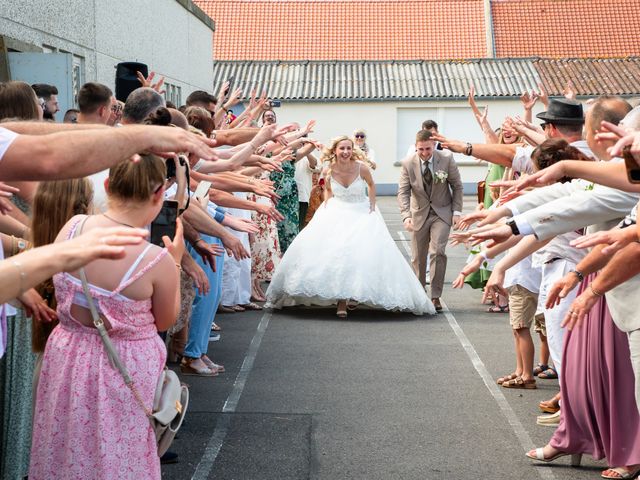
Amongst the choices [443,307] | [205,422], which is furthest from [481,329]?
[205,422]

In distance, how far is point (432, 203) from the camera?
13562 mm

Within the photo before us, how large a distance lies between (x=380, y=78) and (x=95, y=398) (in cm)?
4195

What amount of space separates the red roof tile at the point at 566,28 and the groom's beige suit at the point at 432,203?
38.5 m

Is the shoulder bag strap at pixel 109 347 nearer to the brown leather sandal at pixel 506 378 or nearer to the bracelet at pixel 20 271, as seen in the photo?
the bracelet at pixel 20 271

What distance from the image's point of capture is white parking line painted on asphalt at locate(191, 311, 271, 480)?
21.2 ft

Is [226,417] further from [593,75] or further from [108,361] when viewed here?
[593,75]

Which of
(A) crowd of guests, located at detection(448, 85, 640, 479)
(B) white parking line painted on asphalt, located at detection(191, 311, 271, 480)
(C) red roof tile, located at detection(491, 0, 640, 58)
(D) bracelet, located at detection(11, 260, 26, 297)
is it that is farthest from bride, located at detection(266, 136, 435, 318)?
(C) red roof tile, located at detection(491, 0, 640, 58)

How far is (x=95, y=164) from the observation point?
3.11 meters

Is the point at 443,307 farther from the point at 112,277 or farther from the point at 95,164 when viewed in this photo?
the point at 95,164

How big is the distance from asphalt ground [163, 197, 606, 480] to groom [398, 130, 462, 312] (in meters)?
1.61

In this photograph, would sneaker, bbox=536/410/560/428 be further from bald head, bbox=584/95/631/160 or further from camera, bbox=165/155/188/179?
camera, bbox=165/155/188/179

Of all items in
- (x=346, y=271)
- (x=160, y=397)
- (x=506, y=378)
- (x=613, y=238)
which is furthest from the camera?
(x=346, y=271)

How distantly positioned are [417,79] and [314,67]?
15.7 ft

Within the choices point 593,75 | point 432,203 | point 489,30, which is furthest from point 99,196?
point 489,30
